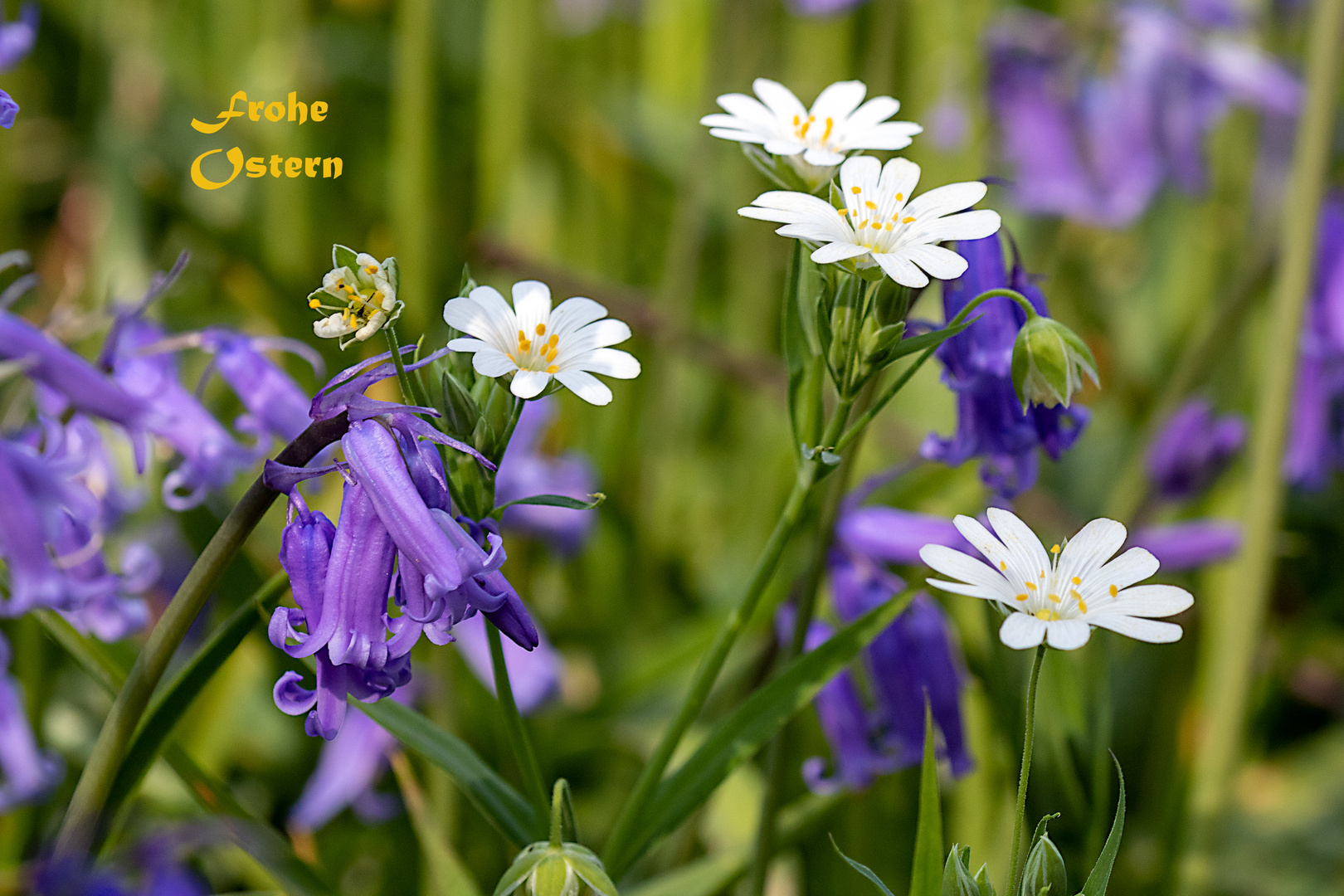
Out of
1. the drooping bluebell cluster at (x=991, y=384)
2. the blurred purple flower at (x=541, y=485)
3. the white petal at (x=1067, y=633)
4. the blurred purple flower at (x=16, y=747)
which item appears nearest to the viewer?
the white petal at (x=1067, y=633)

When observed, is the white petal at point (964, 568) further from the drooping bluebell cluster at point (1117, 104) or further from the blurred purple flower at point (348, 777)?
the drooping bluebell cluster at point (1117, 104)

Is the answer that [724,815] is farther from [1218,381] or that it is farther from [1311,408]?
[1218,381]

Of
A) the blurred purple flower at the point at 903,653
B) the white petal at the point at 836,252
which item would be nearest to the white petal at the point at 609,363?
the white petal at the point at 836,252

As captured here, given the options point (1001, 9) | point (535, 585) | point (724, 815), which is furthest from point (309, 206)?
point (1001, 9)

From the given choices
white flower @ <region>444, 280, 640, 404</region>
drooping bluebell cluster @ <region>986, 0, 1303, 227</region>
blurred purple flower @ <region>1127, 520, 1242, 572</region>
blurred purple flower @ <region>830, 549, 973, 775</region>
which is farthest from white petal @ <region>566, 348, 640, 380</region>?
drooping bluebell cluster @ <region>986, 0, 1303, 227</region>

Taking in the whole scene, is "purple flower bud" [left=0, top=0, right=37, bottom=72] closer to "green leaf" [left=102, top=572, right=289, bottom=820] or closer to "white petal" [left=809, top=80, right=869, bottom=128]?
"green leaf" [left=102, top=572, right=289, bottom=820]

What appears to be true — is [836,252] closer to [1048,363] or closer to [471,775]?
[1048,363]
